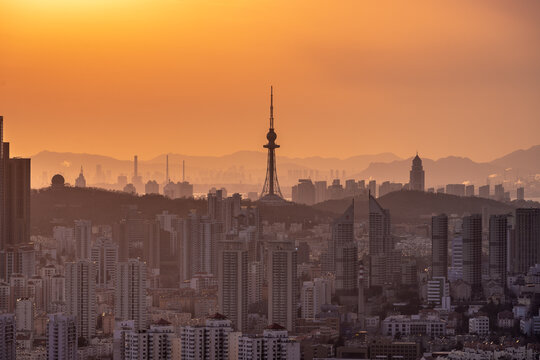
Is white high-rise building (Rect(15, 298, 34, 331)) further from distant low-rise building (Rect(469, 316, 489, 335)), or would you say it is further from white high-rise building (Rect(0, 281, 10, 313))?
distant low-rise building (Rect(469, 316, 489, 335))

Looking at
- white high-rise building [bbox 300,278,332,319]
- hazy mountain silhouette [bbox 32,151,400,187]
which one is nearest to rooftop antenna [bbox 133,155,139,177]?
hazy mountain silhouette [bbox 32,151,400,187]

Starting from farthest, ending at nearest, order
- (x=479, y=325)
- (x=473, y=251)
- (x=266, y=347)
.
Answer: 1. (x=473, y=251)
2. (x=479, y=325)
3. (x=266, y=347)

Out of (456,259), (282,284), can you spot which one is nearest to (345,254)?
(456,259)

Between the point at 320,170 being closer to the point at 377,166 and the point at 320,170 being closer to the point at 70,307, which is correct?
the point at 377,166

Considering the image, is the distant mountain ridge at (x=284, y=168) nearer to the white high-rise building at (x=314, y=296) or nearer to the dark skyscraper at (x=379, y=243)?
the dark skyscraper at (x=379, y=243)

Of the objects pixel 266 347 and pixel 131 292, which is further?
pixel 131 292

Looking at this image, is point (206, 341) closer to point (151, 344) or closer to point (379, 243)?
point (151, 344)
